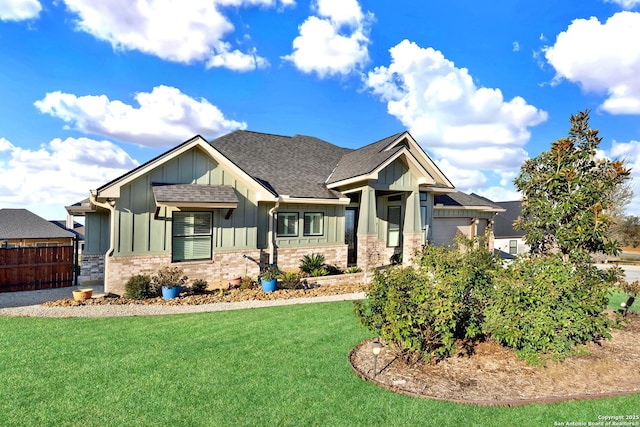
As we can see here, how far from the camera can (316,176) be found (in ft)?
53.7

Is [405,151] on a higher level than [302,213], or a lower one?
higher

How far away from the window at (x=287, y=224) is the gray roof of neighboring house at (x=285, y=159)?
0.95m

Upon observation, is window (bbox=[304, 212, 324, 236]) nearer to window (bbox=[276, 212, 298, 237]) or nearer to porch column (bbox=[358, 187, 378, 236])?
window (bbox=[276, 212, 298, 237])

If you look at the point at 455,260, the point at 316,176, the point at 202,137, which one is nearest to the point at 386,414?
the point at 455,260

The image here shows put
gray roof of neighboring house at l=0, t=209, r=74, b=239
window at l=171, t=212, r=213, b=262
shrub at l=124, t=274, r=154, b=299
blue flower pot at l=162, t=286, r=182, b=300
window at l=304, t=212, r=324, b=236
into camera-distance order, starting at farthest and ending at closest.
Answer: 1. gray roof of neighboring house at l=0, t=209, r=74, b=239
2. window at l=304, t=212, r=324, b=236
3. window at l=171, t=212, r=213, b=262
4. blue flower pot at l=162, t=286, r=182, b=300
5. shrub at l=124, t=274, r=154, b=299

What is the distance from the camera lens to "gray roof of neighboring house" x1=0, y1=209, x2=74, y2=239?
2055cm

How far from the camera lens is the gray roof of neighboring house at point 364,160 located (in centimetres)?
1429

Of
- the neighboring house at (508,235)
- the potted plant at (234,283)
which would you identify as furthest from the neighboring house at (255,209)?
the neighboring house at (508,235)

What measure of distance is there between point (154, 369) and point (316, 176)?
1210 centimetres

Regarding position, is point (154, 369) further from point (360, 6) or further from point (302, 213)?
point (360, 6)

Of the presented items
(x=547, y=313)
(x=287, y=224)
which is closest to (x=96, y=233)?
(x=287, y=224)

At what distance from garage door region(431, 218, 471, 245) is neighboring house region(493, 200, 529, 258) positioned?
501 centimetres

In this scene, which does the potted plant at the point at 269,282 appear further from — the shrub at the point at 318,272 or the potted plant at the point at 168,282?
the potted plant at the point at 168,282

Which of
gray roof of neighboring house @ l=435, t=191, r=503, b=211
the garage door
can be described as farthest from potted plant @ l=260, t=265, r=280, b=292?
gray roof of neighboring house @ l=435, t=191, r=503, b=211
